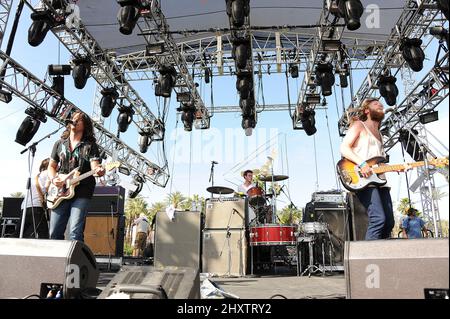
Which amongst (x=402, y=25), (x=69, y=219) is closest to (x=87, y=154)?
(x=69, y=219)

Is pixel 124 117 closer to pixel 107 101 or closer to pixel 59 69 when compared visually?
pixel 107 101

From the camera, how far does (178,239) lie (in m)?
6.47

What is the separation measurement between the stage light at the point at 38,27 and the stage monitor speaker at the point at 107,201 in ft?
10.0

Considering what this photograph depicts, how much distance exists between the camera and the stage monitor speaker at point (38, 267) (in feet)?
7.63

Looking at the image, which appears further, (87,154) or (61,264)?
(87,154)

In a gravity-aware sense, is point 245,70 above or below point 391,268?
above

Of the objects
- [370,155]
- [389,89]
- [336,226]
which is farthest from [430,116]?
[370,155]

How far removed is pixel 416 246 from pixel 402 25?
25.0 ft

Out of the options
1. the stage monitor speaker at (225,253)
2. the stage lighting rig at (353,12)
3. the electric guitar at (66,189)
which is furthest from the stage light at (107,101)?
the electric guitar at (66,189)

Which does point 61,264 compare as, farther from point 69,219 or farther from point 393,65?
point 393,65

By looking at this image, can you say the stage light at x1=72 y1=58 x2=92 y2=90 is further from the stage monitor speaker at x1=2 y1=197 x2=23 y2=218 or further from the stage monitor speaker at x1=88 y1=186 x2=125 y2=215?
the stage monitor speaker at x1=2 y1=197 x2=23 y2=218

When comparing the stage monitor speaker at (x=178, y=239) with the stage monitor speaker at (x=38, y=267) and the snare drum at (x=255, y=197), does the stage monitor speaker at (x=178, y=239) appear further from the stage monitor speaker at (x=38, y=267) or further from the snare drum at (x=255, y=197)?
the stage monitor speaker at (x=38, y=267)

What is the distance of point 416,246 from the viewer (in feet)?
6.31
